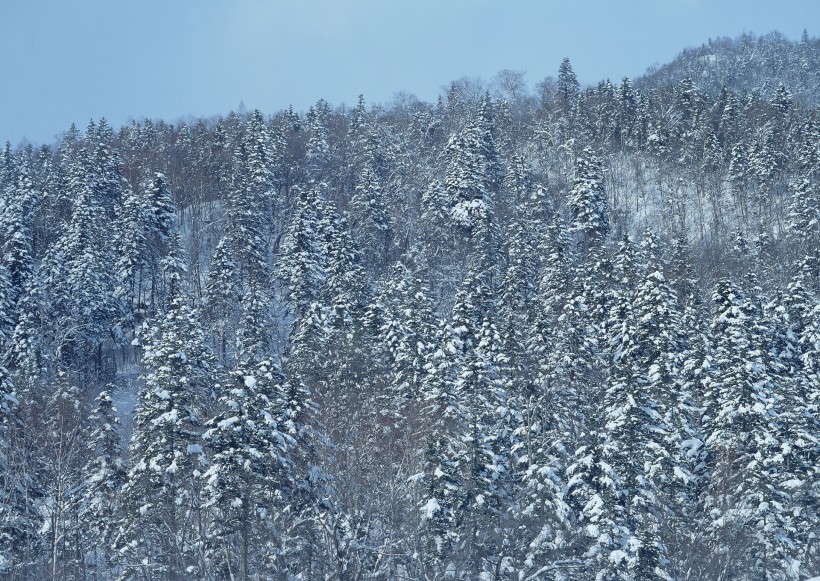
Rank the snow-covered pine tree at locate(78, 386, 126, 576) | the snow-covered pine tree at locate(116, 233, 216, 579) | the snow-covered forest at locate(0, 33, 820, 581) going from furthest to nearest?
the snow-covered pine tree at locate(78, 386, 126, 576)
the snow-covered pine tree at locate(116, 233, 216, 579)
the snow-covered forest at locate(0, 33, 820, 581)

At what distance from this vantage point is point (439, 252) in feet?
231

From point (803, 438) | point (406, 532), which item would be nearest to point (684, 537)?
point (803, 438)

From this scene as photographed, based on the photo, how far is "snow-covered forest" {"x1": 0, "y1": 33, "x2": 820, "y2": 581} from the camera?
84.4 ft

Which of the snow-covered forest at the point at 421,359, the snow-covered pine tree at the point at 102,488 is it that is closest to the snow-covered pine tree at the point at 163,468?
the snow-covered forest at the point at 421,359

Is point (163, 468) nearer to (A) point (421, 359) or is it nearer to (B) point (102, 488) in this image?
(B) point (102, 488)

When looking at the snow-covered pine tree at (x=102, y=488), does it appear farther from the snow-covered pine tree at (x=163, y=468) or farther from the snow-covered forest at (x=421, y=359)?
the snow-covered pine tree at (x=163, y=468)

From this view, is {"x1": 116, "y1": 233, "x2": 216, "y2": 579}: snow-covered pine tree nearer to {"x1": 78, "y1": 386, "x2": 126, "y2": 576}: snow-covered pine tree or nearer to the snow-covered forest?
the snow-covered forest

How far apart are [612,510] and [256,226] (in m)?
49.6

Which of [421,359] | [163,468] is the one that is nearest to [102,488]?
[163,468]

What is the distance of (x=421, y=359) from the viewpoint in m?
37.8

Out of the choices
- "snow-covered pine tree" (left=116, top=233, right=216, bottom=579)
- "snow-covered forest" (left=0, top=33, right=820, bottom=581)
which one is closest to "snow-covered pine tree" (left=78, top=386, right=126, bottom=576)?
"snow-covered forest" (left=0, top=33, right=820, bottom=581)

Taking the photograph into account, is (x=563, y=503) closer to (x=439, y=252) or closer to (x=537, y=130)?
(x=439, y=252)

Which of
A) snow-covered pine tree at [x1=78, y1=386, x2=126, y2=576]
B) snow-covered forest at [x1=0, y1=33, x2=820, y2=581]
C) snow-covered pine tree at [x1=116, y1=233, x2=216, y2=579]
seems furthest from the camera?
snow-covered pine tree at [x1=78, y1=386, x2=126, y2=576]

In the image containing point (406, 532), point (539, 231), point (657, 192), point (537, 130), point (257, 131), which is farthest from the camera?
point (537, 130)
